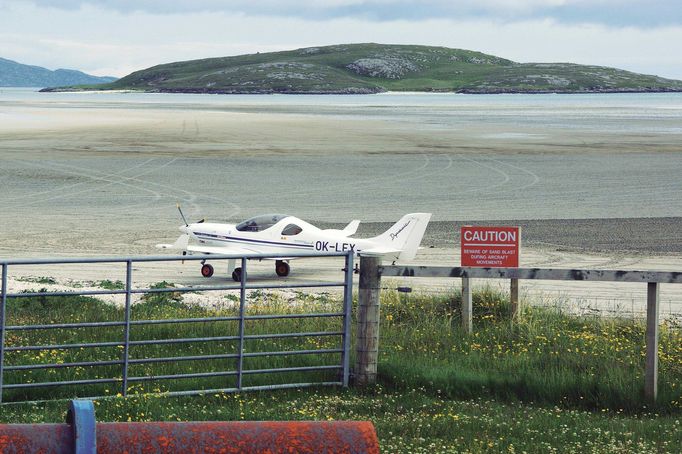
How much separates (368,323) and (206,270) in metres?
14.2

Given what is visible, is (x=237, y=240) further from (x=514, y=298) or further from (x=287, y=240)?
(x=514, y=298)

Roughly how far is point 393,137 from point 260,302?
6173 cm

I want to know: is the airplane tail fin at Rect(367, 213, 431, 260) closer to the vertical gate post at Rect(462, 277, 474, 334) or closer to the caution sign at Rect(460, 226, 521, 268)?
the caution sign at Rect(460, 226, 521, 268)

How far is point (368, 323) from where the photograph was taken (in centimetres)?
1205

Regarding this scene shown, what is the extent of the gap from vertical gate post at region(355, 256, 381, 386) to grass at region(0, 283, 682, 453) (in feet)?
0.68

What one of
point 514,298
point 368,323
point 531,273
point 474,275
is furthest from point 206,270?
point 531,273

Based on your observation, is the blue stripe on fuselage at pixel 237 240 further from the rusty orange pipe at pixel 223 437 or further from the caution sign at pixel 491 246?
the rusty orange pipe at pixel 223 437

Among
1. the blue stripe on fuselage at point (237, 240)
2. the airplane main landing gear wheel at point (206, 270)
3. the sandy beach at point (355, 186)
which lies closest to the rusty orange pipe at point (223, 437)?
the sandy beach at point (355, 186)

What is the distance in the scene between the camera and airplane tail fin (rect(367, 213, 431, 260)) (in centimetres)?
2478

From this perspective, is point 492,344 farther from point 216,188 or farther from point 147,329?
point 216,188

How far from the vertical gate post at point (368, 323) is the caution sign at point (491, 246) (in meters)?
4.82

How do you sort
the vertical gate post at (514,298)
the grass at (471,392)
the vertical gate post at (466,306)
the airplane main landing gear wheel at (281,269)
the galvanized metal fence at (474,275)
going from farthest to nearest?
the airplane main landing gear wheel at (281,269)
the vertical gate post at (514,298)
the vertical gate post at (466,306)
the galvanized metal fence at (474,275)
the grass at (471,392)

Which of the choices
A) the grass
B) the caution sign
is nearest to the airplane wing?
the caution sign

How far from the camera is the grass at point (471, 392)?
9.66 metres
